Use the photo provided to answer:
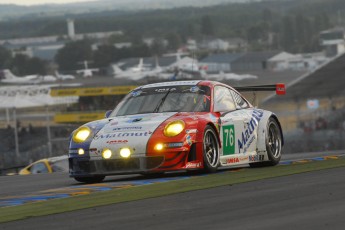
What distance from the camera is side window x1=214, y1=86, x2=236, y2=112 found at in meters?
12.5

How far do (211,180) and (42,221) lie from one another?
3015 millimetres

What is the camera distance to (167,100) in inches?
488

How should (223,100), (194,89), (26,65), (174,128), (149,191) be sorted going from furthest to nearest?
(26,65) < (223,100) < (194,89) < (174,128) < (149,191)

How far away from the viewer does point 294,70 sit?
99.1 meters

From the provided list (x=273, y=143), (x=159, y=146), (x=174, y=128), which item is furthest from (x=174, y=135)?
(x=273, y=143)

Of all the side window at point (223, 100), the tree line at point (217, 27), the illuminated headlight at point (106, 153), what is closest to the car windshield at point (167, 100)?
the side window at point (223, 100)

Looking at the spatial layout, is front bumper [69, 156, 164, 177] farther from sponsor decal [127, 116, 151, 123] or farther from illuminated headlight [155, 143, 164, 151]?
sponsor decal [127, 116, 151, 123]

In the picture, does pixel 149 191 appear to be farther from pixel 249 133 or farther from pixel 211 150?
pixel 249 133

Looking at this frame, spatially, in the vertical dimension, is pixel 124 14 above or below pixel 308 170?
above

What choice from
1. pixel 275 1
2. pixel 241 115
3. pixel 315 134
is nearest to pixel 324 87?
pixel 315 134

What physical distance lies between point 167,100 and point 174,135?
100cm

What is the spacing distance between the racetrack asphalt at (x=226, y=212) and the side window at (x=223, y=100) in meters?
2.94

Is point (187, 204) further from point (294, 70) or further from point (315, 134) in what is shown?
point (294, 70)

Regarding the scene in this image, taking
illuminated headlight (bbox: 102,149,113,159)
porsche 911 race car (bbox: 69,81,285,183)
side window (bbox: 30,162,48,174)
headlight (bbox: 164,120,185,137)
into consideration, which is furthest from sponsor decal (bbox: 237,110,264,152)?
side window (bbox: 30,162,48,174)
